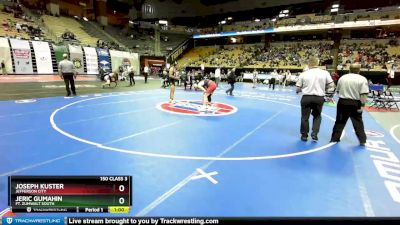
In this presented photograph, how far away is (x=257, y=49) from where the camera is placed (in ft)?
143

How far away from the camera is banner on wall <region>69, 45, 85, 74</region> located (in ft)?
97.1

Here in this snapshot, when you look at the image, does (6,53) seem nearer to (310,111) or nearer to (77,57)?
(77,57)

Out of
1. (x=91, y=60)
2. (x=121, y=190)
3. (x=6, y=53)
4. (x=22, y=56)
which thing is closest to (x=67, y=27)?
(x=91, y=60)

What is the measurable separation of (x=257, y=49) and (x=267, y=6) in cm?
832

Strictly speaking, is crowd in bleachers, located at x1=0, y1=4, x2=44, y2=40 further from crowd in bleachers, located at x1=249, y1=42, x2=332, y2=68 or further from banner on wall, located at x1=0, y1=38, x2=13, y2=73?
crowd in bleachers, located at x1=249, y1=42, x2=332, y2=68

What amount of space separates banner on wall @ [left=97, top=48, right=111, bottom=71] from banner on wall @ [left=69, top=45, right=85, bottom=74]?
236cm

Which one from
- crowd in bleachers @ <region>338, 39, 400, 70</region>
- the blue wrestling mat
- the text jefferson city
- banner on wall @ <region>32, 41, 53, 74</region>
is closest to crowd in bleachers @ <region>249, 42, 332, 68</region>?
crowd in bleachers @ <region>338, 39, 400, 70</region>

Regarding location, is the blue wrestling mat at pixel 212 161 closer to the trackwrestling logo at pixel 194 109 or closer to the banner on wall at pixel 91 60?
the trackwrestling logo at pixel 194 109

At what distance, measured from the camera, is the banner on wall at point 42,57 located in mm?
27062

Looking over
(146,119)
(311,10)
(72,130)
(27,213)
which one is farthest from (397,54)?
(27,213)

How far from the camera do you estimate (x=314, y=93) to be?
6.75 meters

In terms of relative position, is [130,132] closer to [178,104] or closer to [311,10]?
[178,104]

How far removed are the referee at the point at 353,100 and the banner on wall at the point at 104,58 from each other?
2972 centimetres

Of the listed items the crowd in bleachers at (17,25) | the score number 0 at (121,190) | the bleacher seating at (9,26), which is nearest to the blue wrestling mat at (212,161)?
the score number 0 at (121,190)
